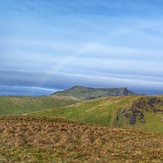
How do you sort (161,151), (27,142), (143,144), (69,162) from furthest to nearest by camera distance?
(143,144)
(27,142)
(161,151)
(69,162)

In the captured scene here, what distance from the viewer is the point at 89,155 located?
2209 centimetres

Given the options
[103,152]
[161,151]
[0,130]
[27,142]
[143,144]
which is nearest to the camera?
[103,152]

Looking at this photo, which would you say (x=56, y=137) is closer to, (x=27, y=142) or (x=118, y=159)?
(x=27, y=142)

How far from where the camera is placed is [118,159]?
20.8 metres

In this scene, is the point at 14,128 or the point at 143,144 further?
the point at 14,128

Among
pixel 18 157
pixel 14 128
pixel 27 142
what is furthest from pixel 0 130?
pixel 18 157

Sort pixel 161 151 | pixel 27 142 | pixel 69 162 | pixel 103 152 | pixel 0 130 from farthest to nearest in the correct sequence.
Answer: pixel 0 130, pixel 27 142, pixel 161 151, pixel 103 152, pixel 69 162

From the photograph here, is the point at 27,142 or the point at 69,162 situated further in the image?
the point at 27,142

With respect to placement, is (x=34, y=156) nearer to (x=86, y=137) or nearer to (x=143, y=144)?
(x=86, y=137)

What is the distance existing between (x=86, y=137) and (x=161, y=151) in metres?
8.81

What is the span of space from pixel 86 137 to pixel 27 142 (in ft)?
23.1

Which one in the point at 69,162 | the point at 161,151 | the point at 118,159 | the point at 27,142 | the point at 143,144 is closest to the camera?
the point at 69,162

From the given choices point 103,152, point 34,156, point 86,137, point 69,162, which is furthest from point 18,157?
point 86,137

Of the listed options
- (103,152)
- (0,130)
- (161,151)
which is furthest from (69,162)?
(0,130)
